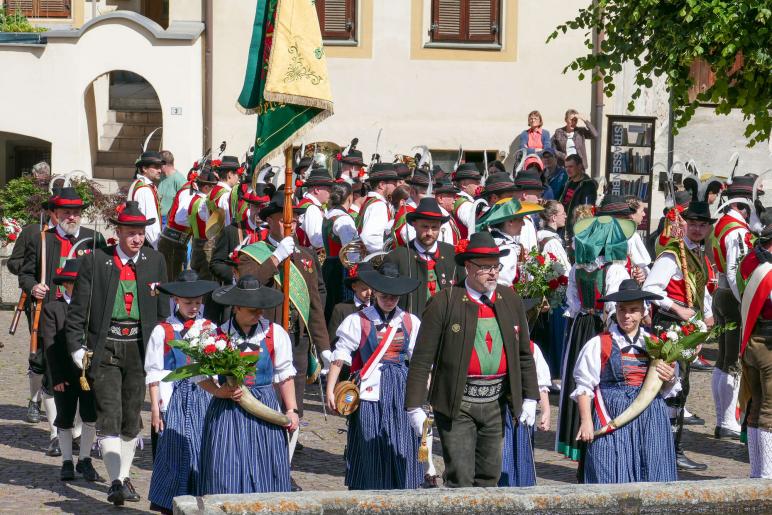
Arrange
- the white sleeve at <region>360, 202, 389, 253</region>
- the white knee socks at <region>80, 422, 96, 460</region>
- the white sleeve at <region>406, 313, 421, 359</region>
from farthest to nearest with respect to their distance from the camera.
Result: 1. the white sleeve at <region>360, 202, 389, 253</region>
2. the white knee socks at <region>80, 422, 96, 460</region>
3. the white sleeve at <region>406, 313, 421, 359</region>

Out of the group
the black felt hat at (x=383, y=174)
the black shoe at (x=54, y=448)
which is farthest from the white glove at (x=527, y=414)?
the black felt hat at (x=383, y=174)

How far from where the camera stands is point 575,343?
11266mm

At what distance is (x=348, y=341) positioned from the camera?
949 cm

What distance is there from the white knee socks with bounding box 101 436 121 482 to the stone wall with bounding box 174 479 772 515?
303 centimetres

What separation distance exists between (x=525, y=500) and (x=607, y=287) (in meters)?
4.10

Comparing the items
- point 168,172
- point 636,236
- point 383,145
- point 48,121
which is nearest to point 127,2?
point 48,121

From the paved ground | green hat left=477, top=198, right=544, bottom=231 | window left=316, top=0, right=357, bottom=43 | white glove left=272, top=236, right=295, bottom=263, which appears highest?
window left=316, top=0, right=357, bottom=43

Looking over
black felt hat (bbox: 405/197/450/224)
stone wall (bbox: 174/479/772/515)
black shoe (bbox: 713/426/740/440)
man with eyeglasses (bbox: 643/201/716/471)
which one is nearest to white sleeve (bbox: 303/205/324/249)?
black felt hat (bbox: 405/197/450/224)

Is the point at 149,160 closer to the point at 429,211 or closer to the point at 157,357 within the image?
the point at 429,211

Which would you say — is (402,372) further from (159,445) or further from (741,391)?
(741,391)

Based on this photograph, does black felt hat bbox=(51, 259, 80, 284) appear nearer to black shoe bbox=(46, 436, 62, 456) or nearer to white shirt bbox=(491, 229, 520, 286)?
black shoe bbox=(46, 436, 62, 456)

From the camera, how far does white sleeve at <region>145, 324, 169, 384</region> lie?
9.13m

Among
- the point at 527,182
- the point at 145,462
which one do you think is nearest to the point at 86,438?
the point at 145,462

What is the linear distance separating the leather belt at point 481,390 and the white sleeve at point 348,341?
1109 millimetres
